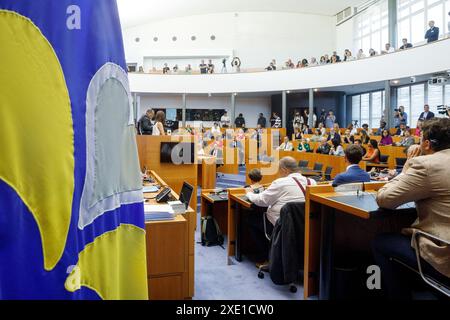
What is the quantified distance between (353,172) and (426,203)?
5.68 feet

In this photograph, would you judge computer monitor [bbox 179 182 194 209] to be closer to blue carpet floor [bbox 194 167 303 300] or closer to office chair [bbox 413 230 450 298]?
blue carpet floor [bbox 194 167 303 300]

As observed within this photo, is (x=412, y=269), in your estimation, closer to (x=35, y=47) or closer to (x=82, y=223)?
(x=82, y=223)

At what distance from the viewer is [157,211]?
8.68 ft

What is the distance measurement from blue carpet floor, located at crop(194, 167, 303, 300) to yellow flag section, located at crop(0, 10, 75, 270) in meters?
2.34

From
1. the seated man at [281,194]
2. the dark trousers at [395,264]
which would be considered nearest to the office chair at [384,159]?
the seated man at [281,194]

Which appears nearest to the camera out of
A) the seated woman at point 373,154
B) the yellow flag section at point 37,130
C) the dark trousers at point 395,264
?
the yellow flag section at point 37,130

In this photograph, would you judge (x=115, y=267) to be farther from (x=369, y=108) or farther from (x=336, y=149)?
(x=369, y=108)

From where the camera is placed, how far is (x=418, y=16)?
1531cm

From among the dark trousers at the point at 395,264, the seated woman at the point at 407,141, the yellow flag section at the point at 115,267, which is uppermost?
the seated woman at the point at 407,141

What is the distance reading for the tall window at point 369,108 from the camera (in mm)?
17156

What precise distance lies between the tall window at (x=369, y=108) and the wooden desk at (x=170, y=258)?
16484mm

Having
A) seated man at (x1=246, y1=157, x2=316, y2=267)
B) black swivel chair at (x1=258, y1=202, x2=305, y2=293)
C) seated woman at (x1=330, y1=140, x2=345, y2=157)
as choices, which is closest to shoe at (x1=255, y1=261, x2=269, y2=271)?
seated man at (x1=246, y1=157, x2=316, y2=267)

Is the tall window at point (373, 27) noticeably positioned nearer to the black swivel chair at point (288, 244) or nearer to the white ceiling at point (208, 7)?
the white ceiling at point (208, 7)

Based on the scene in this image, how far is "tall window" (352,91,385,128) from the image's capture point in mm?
17156
